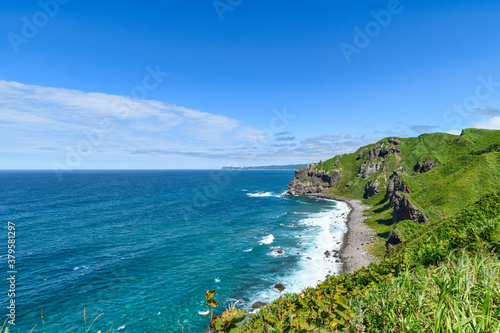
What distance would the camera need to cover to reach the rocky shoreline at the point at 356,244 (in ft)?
157

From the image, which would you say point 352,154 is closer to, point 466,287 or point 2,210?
point 466,287

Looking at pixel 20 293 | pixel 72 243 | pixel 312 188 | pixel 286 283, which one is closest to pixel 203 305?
pixel 286 283

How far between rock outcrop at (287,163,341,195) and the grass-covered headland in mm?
728

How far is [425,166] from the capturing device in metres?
100

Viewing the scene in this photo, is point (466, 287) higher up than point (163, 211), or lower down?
higher up

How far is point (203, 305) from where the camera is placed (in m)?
36.0

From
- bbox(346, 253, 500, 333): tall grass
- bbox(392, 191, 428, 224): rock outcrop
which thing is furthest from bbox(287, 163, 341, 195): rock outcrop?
bbox(346, 253, 500, 333): tall grass

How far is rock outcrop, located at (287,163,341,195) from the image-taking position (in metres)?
159

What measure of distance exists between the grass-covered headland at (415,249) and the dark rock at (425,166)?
43 centimetres

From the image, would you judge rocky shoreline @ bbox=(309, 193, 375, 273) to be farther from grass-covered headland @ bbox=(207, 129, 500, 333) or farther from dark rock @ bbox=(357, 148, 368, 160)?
dark rock @ bbox=(357, 148, 368, 160)

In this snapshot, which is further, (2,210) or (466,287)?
(2,210)

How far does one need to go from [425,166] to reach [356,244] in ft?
225

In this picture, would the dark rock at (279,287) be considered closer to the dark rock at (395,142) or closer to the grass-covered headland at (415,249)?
the grass-covered headland at (415,249)

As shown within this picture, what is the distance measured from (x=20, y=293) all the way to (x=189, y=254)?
97.4 ft
